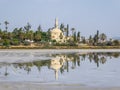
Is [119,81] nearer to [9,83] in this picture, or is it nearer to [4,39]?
[9,83]

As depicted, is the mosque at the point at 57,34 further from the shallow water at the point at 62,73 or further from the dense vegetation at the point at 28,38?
the shallow water at the point at 62,73

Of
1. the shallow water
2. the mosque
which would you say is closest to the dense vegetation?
the mosque

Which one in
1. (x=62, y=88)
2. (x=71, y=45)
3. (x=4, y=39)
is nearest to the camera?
(x=62, y=88)

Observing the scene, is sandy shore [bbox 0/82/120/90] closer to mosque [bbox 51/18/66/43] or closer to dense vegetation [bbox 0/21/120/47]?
dense vegetation [bbox 0/21/120/47]

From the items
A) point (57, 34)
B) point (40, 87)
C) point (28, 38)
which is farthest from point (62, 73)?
point (57, 34)

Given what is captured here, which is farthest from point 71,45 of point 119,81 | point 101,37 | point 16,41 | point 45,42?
point 119,81

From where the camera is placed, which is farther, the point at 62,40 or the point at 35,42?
the point at 62,40

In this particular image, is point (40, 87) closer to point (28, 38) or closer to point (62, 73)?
point (62, 73)

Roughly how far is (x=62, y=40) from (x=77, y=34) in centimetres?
591

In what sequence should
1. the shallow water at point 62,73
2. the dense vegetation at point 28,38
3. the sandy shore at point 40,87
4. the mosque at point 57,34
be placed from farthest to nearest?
the mosque at point 57,34 < the dense vegetation at point 28,38 < the shallow water at point 62,73 < the sandy shore at point 40,87

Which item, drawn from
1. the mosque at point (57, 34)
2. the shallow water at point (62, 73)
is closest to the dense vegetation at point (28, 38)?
the mosque at point (57, 34)

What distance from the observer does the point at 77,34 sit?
140 m

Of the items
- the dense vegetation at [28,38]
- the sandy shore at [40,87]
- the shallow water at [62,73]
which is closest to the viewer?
the sandy shore at [40,87]

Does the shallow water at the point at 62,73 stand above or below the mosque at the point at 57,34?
below
